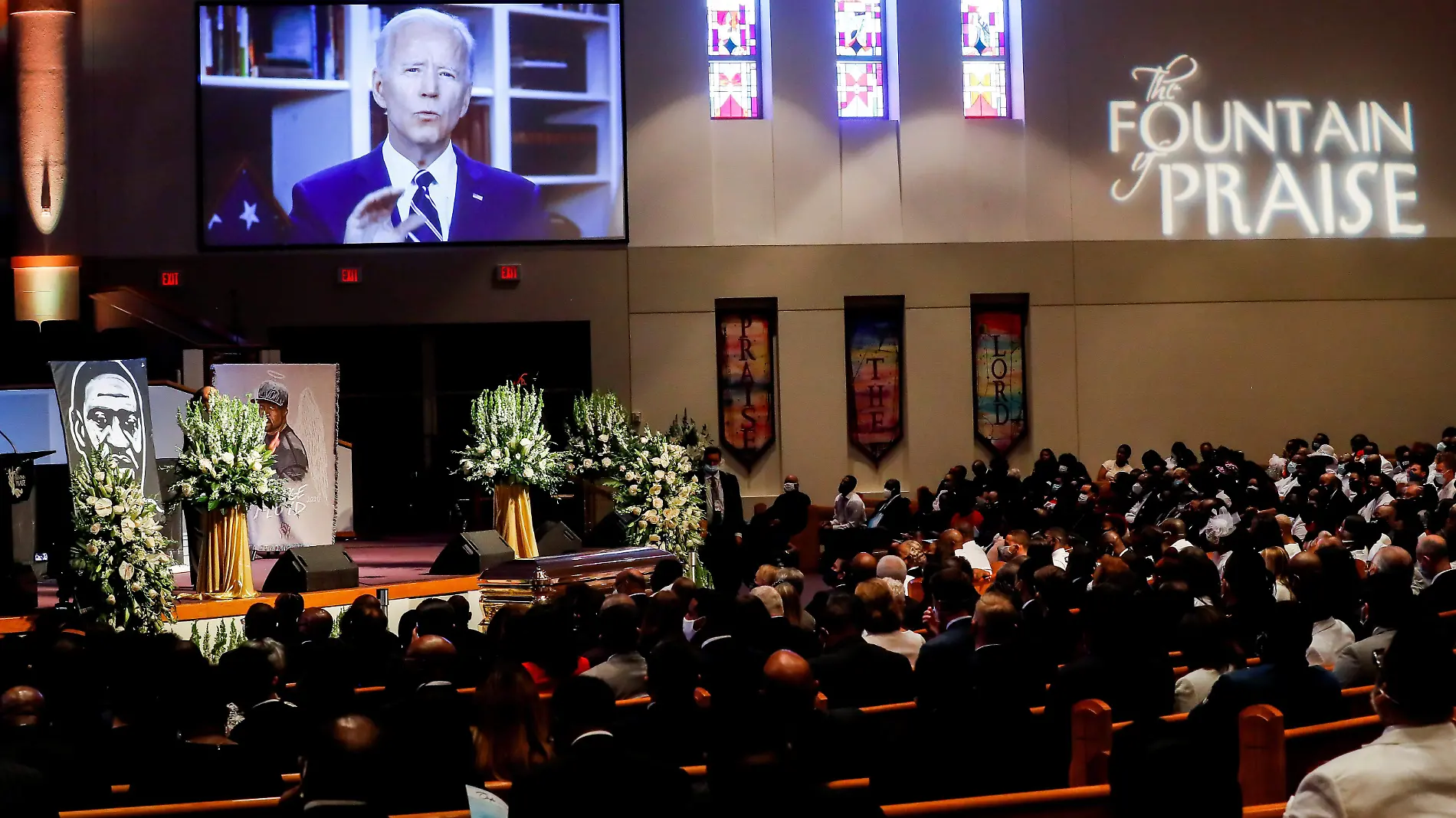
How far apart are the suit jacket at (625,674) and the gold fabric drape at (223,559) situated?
511cm

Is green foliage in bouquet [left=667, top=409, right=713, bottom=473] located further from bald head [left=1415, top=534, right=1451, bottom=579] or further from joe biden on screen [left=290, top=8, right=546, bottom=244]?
bald head [left=1415, top=534, right=1451, bottom=579]

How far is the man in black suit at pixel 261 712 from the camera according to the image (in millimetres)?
3973

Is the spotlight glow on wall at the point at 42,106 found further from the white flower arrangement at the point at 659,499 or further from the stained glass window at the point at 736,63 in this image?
the white flower arrangement at the point at 659,499

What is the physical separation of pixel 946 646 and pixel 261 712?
235 centimetres

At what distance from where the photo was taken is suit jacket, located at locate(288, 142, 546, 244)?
52.7ft

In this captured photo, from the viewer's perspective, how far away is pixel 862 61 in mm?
17281

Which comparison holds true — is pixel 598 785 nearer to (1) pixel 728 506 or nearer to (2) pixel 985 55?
(1) pixel 728 506

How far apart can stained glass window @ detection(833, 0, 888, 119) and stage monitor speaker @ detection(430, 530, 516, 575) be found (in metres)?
8.29

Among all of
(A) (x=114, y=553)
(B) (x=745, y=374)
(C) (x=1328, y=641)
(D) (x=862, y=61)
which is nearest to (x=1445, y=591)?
(C) (x=1328, y=641)

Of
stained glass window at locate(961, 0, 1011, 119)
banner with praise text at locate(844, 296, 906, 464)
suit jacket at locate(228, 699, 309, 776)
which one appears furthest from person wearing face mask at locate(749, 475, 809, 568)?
suit jacket at locate(228, 699, 309, 776)

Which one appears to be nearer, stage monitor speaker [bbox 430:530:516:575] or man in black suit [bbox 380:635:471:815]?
man in black suit [bbox 380:635:471:815]

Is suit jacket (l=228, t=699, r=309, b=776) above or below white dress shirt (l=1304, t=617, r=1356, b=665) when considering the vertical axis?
above

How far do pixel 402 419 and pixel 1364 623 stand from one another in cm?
1306

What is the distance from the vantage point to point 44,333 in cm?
1330
